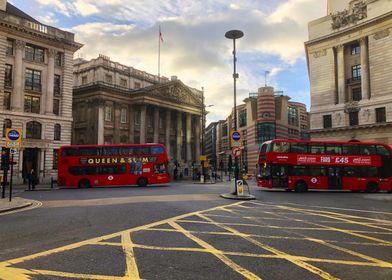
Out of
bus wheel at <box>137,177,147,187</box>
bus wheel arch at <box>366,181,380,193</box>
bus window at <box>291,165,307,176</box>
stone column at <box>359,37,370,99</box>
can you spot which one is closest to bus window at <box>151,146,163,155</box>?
bus wheel at <box>137,177,147,187</box>

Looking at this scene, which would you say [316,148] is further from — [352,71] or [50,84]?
[50,84]

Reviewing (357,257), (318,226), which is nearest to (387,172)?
(318,226)

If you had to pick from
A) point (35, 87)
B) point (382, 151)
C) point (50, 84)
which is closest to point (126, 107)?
point (50, 84)

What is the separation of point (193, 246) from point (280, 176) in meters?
18.3

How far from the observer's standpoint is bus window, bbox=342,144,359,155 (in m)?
24.4

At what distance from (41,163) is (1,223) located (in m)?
32.7

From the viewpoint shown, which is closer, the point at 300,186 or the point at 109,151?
the point at 300,186

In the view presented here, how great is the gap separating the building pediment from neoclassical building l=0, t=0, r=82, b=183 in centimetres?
1851

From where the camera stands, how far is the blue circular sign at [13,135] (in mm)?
16891

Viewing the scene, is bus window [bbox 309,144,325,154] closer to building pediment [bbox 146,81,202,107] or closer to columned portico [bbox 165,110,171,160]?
building pediment [bbox 146,81,202,107]

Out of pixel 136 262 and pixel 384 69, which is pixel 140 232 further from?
pixel 384 69

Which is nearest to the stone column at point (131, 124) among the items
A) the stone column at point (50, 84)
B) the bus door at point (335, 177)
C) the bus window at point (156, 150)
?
the stone column at point (50, 84)

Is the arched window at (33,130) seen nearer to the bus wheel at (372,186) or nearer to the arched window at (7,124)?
the arched window at (7,124)

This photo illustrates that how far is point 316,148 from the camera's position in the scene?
24328mm
